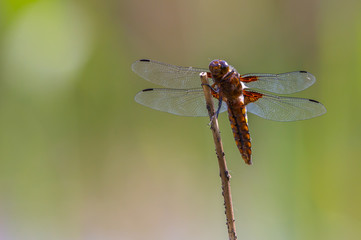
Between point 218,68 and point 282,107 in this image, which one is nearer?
point 218,68

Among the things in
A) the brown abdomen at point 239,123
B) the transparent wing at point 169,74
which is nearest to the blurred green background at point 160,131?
the brown abdomen at point 239,123

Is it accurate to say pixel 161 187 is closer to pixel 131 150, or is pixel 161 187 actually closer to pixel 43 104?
pixel 131 150

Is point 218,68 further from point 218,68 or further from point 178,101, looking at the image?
point 178,101

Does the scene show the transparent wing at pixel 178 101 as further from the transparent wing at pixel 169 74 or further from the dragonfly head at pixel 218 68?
the dragonfly head at pixel 218 68

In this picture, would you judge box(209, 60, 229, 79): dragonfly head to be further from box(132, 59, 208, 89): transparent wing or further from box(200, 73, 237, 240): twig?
box(200, 73, 237, 240): twig

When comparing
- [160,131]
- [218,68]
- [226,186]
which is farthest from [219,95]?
[160,131]

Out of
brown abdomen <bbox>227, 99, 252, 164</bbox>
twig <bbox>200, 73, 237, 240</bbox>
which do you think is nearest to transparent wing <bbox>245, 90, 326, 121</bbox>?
brown abdomen <bbox>227, 99, 252, 164</bbox>
